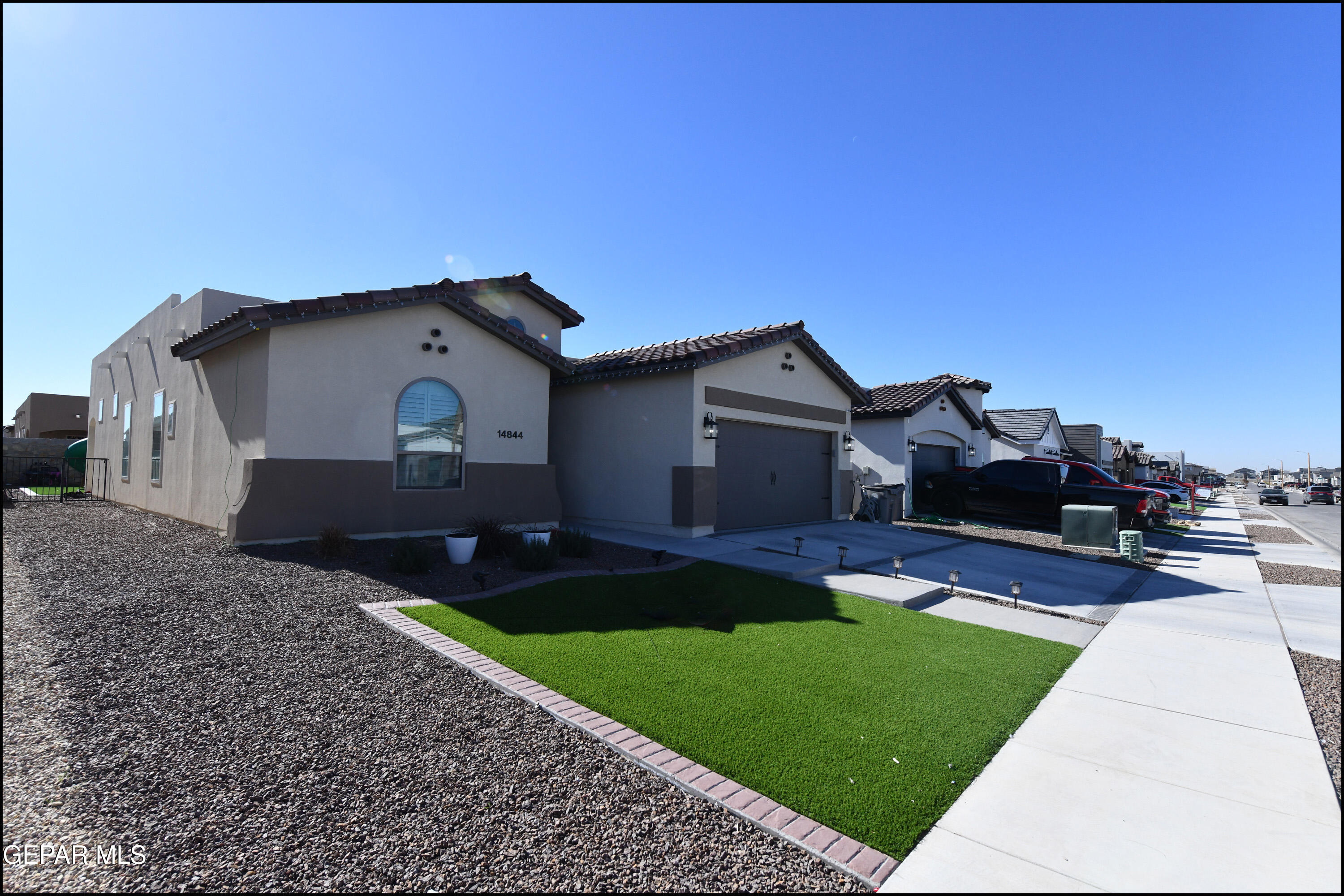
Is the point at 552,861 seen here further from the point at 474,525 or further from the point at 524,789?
the point at 474,525

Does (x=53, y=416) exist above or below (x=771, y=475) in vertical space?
above

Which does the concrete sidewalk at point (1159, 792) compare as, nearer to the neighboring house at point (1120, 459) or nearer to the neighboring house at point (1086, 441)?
the neighboring house at point (1086, 441)

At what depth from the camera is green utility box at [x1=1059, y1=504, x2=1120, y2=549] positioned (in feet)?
38.5

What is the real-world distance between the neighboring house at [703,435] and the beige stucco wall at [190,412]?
5422 mm

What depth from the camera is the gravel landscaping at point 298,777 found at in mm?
2467

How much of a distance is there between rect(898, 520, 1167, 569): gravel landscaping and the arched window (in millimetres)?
9703

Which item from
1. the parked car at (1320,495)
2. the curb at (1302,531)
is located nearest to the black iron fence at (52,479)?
the parked car at (1320,495)

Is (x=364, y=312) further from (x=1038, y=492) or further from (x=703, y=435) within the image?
(x=1038, y=492)

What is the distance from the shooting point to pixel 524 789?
3332 millimetres

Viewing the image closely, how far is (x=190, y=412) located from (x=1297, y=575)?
1489cm

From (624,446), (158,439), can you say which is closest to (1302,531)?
(624,446)

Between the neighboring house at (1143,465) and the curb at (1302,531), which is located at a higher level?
the neighboring house at (1143,465)

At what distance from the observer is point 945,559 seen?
1064cm

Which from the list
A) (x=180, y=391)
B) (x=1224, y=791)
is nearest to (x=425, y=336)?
(x=180, y=391)
